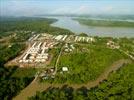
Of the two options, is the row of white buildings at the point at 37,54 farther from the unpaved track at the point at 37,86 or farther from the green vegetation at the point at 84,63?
the unpaved track at the point at 37,86

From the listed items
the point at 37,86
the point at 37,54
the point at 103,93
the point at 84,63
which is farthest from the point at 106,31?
the point at 103,93

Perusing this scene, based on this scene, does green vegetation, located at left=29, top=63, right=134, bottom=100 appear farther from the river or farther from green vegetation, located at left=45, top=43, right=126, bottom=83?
the river

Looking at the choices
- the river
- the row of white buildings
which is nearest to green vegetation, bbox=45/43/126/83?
the row of white buildings

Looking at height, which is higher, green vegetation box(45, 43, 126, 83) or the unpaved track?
green vegetation box(45, 43, 126, 83)

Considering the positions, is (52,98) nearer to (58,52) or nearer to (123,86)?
(123,86)

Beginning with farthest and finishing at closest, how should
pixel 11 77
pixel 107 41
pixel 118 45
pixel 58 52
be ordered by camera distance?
1. pixel 107 41
2. pixel 118 45
3. pixel 58 52
4. pixel 11 77

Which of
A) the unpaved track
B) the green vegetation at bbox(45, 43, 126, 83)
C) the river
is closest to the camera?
the unpaved track

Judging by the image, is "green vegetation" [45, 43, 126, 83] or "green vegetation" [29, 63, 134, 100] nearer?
"green vegetation" [29, 63, 134, 100]

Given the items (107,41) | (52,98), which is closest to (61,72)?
(52,98)

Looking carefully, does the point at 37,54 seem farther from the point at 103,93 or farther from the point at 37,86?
the point at 103,93

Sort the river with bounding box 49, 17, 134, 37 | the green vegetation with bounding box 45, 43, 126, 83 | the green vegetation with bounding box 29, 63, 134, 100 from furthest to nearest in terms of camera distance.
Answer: the river with bounding box 49, 17, 134, 37, the green vegetation with bounding box 45, 43, 126, 83, the green vegetation with bounding box 29, 63, 134, 100

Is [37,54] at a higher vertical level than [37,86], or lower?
higher
